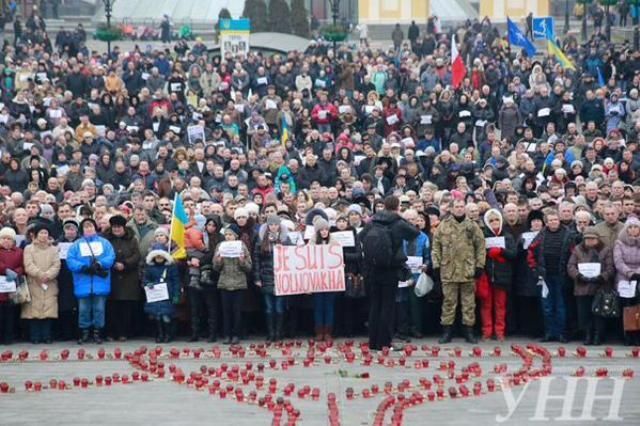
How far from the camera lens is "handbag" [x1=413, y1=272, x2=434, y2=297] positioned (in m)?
24.2

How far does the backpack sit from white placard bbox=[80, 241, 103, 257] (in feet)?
11.0

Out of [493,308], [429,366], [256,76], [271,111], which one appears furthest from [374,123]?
[429,366]

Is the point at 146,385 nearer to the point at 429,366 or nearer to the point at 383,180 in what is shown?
the point at 429,366

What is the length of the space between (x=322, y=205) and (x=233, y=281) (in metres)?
1.73

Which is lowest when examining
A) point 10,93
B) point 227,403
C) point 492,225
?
point 227,403

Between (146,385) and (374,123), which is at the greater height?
(374,123)

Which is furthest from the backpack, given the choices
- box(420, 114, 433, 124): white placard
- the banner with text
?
box(420, 114, 433, 124): white placard

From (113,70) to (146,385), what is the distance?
24.7m

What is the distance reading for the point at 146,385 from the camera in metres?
21.2

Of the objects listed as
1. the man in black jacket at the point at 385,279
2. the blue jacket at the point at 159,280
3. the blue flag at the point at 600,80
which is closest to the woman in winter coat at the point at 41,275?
the blue jacket at the point at 159,280

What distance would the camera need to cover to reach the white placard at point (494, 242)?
2409 cm

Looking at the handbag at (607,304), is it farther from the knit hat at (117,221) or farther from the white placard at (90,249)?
the white placard at (90,249)

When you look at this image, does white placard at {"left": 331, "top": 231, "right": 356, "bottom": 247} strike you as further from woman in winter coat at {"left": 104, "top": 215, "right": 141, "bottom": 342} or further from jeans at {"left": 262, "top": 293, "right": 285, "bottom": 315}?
woman in winter coat at {"left": 104, "top": 215, "right": 141, "bottom": 342}

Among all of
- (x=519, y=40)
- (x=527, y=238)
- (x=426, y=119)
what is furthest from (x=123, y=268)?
(x=519, y=40)
